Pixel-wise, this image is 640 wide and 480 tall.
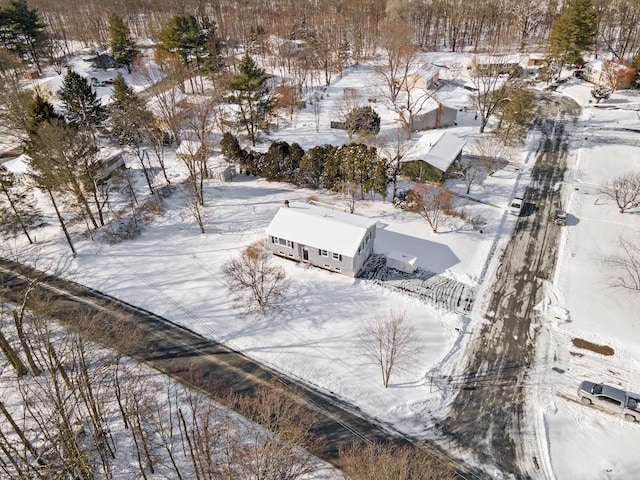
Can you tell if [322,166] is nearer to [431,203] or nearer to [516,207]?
[431,203]

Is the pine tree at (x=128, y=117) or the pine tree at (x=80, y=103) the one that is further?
the pine tree at (x=80, y=103)

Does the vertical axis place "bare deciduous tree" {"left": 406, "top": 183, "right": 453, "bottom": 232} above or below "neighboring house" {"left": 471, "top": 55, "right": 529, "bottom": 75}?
below

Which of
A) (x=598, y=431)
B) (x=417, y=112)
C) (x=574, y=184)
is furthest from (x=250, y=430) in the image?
(x=417, y=112)

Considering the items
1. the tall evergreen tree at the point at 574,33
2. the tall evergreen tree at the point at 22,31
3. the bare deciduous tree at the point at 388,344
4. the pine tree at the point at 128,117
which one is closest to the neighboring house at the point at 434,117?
the tall evergreen tree at the point at 574,33

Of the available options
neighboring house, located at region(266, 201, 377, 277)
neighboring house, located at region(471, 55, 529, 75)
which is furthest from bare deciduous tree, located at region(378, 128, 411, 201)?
neighboring house, located at region(471, 55, 529, 75)

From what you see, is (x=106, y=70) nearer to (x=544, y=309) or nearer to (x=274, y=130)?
(x=274, y=130)

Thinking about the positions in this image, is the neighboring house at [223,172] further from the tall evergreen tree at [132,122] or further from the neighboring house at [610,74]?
the neighboring house at [610,74]

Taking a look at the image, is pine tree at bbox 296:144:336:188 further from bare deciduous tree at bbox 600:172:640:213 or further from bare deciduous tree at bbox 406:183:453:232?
bare deciduous tree at bbox 600:172:640:213
